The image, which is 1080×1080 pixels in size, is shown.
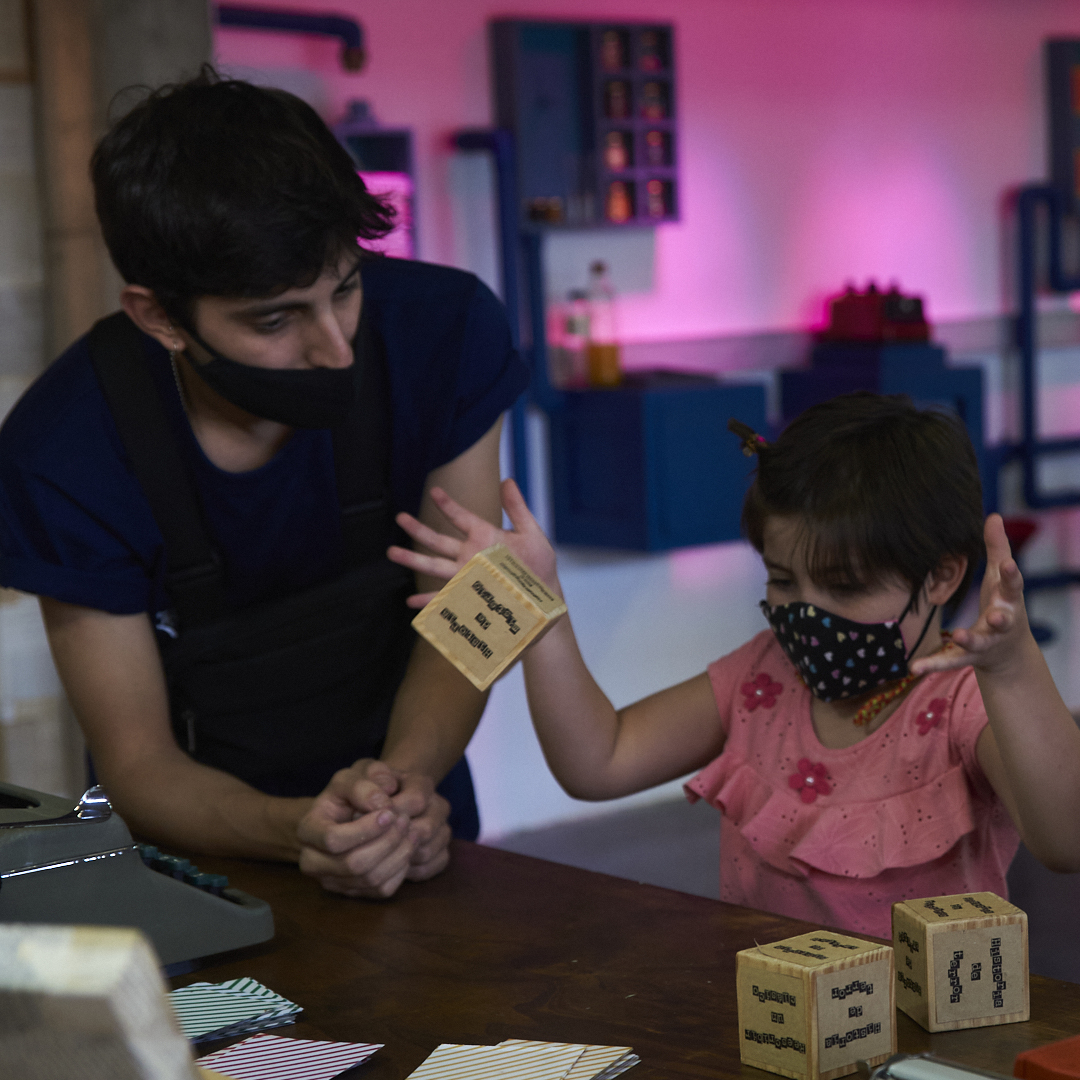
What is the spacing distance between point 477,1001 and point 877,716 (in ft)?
1.99

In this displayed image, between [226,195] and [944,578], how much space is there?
32.1 inches

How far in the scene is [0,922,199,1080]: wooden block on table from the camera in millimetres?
358

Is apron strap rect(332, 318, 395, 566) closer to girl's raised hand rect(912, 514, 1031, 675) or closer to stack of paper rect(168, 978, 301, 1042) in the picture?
stack of paper rect(168, 978, 301, 1042)

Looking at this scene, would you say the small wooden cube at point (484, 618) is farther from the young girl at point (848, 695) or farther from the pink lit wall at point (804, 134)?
the pink lit wall at point (804, 134)

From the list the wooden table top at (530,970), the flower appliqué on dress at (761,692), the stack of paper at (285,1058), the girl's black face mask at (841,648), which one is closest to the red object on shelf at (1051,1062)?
the wooden table top at (530,970)

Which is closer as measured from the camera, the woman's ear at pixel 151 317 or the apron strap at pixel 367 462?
the woman's ear at pixel 151 317

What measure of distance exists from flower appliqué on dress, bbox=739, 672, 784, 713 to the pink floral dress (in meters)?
0.01

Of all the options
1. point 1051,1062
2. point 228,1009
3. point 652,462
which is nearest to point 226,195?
point 228,1009

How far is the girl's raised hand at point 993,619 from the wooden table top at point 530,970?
24cm

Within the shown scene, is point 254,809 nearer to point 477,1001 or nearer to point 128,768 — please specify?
point 128,768

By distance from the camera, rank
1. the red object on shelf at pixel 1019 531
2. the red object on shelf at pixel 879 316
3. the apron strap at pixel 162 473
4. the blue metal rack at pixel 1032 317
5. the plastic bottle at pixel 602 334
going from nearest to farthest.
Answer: the apron strap at pixel 162 473 → the plastic bottle at pixel 602 334 → the red object on shelf at pixel 879 316 → the red object on shelf at pixel 1019 531 → the blue metal rack at pixel 1032 317

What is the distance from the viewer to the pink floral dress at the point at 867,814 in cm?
136

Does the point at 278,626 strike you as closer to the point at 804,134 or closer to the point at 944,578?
the point at 944,578

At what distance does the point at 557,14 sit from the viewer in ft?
12.6
